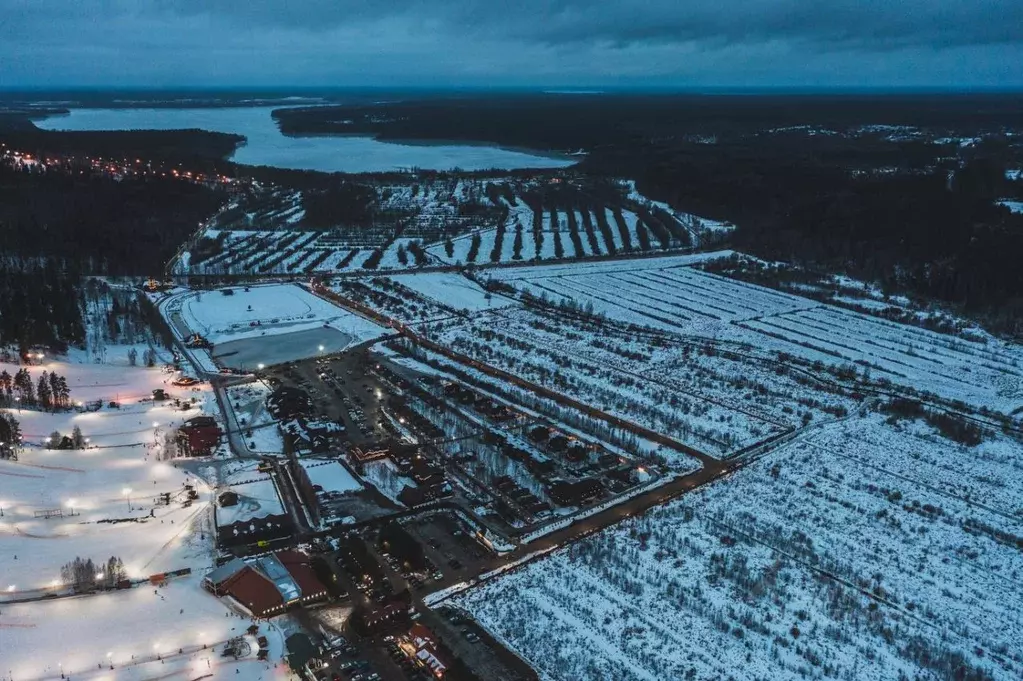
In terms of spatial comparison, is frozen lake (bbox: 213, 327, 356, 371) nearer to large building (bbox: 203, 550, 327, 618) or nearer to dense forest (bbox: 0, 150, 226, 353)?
dense forest (bbox: 0, 150, 226, 353)

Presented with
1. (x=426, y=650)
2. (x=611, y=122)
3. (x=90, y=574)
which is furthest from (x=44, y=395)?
(x=611, y=122)

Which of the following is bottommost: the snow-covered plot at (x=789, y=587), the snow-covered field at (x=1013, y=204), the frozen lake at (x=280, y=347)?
the snow-covered plot at (x=789, y=587)

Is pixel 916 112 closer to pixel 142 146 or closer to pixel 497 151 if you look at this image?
pixel 497 151

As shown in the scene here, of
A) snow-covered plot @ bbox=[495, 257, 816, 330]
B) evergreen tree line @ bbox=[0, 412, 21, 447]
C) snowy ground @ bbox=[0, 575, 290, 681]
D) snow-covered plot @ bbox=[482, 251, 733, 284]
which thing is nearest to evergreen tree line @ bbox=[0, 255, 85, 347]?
evergreen tree line @ bbox=[0, 412, 21, 447]

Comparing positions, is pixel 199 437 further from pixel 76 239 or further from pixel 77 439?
pixel 76 239

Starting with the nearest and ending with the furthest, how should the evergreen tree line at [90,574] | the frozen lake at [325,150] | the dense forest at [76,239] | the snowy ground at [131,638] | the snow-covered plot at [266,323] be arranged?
the snowy ground at [131,638] → the evergreen tree line at [90,574] → the dense forest at [76,239] → the snow-covered plot at [266,323] → the frozen lake at [325,150]

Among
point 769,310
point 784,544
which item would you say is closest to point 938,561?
point 784,544

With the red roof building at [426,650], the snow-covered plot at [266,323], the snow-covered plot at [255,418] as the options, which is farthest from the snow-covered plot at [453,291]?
the red roof building at [426,650]

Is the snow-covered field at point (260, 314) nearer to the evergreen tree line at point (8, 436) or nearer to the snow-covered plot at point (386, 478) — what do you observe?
the evergreen tree line at point (8, 436)
